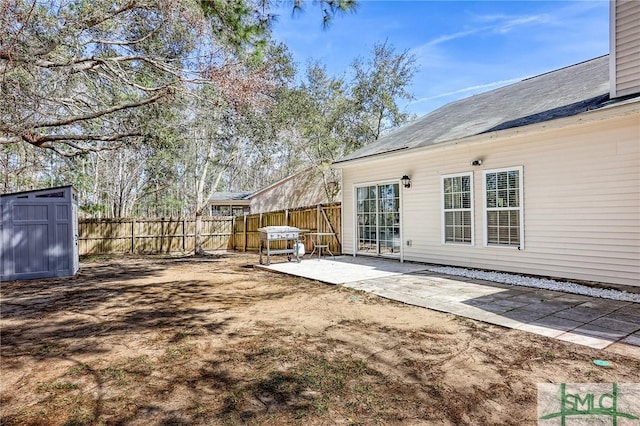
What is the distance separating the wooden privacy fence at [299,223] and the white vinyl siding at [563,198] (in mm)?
3528

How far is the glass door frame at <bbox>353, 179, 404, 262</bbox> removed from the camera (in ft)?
30.2

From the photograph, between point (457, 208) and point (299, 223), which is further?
point (299, 223)

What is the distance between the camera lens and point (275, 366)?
9.68 feet

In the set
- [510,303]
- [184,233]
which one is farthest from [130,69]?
[184,233]

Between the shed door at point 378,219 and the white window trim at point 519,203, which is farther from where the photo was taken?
the shed door at point 378,219

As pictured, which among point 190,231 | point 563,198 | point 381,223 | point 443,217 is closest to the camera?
point 563,198

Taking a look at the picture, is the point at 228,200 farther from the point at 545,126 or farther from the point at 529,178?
the point at 545,126

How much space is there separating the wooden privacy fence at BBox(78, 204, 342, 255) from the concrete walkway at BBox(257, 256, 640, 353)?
4189 millimetres

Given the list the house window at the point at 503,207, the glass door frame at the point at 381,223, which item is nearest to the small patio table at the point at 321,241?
the glass door frame at the point at 381,223

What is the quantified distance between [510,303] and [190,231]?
45.6ft

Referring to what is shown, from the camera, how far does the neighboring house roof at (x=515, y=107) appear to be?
625cm

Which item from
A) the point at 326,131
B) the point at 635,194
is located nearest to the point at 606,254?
the point at 635,194

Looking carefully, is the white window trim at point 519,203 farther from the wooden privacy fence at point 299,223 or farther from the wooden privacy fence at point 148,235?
the wooden privacy fence at point 148,235

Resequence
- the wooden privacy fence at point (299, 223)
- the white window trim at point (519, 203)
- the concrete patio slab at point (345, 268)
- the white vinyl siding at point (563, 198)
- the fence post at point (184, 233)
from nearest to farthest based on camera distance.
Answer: the white vinyl siding at point (563, 198) → the white window trim at point (519, 203) → the concrete patio slab at point (345, 268) → the wooden privacy fence at point (299, 223) → the fence post at point (184, 233)
